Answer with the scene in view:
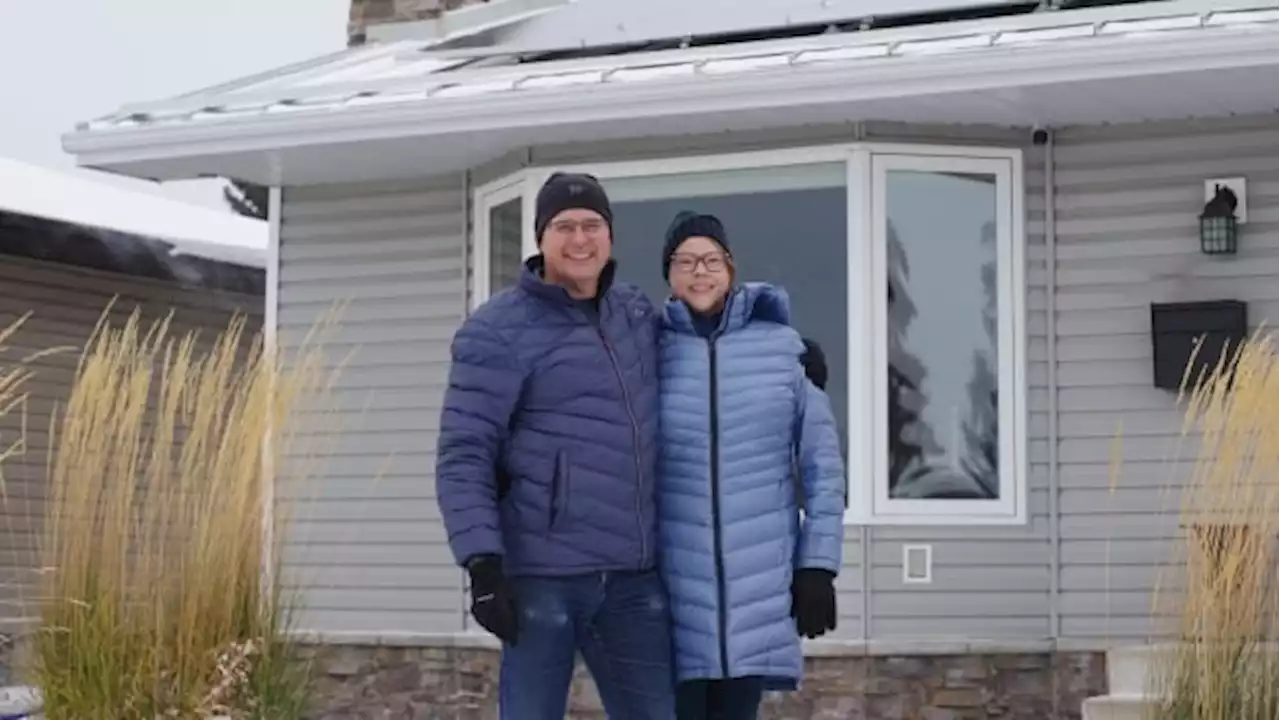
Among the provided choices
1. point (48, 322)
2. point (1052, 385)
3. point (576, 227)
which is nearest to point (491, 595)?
point (576, 227)

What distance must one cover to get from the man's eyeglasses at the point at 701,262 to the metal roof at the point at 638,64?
2.31m

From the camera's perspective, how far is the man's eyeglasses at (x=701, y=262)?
4.16 meters

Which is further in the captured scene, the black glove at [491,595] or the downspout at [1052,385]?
the downspout at [1052,385]

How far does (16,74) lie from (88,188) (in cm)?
2325

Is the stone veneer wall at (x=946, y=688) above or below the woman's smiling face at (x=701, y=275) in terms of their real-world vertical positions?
below

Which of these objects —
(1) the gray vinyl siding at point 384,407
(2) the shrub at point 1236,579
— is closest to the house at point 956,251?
(1) the gray vinyl siding at point 384,407

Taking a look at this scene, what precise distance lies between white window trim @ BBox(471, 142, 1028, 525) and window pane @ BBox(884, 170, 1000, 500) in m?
0.03

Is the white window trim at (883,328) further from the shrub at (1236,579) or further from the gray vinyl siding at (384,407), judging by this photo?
the shrub at (1236,579)

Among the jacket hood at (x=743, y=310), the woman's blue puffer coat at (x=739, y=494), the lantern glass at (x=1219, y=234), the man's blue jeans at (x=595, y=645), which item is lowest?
the man's blue jeans at (x=595, y=645)

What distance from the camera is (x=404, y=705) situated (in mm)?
7512

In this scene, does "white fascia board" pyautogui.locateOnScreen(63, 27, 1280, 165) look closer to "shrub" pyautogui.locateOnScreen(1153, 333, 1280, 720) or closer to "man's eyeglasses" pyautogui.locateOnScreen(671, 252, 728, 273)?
"shrub" pyautogui.locateOnScreen(1153, 333, 1280, 720)

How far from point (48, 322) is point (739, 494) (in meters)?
7.42

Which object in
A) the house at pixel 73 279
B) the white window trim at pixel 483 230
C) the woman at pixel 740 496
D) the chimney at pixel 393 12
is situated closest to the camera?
the woman at pixel 740 496

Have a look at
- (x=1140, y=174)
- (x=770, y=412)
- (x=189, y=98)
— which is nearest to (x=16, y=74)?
(x=189, y=98)
